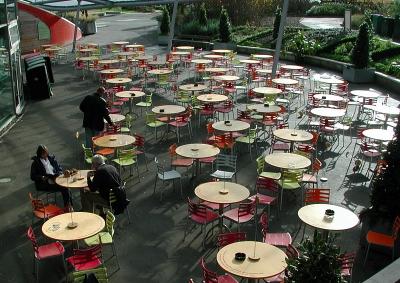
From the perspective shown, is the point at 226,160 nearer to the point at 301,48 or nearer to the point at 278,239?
the point at 278,239

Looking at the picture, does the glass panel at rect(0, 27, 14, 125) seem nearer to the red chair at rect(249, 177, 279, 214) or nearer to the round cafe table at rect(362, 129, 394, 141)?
the red chair at rect(249, 177, 279, 214)

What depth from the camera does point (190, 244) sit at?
29.7ft

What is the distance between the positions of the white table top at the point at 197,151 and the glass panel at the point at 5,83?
25.3 feet

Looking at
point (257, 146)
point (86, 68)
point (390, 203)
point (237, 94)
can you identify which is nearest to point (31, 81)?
point (86, 68)

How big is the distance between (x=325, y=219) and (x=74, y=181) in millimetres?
4945

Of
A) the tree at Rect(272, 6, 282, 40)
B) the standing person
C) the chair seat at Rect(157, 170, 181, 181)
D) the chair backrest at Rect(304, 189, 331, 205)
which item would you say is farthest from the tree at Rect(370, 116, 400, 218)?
the tree at Rect(272, 6, 282, 40)

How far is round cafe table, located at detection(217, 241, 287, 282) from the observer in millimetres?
6480

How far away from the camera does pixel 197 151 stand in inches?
440

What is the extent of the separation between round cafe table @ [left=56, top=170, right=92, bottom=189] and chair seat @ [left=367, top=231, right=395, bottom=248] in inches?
212

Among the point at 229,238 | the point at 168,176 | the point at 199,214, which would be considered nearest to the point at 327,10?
the point at 168,176

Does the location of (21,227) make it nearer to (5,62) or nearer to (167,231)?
(167,231)

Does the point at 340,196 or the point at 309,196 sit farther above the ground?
the point at 309,196

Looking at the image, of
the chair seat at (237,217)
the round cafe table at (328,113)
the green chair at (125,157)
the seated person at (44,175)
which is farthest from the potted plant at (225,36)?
the chair seat at (237,217)

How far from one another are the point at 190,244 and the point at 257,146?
5591mm
